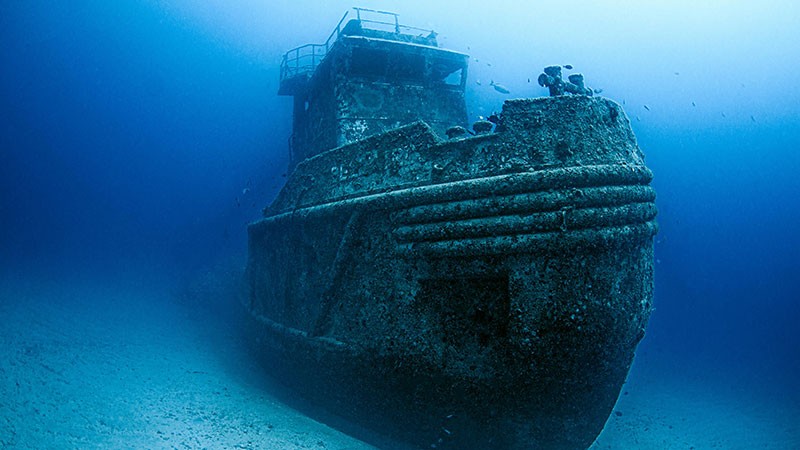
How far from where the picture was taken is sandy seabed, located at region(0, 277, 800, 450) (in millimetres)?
4218

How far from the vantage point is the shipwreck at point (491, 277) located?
11.1 feet

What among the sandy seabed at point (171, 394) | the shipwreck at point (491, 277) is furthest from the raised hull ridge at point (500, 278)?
the sandy seabed at point (171, 394)

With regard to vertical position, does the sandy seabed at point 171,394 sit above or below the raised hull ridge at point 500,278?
below

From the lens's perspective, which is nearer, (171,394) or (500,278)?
(500,278)

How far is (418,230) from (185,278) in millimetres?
16215

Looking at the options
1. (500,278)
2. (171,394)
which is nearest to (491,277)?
(500,278)

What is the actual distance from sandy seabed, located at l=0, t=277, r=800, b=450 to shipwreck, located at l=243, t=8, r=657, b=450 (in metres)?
1.05

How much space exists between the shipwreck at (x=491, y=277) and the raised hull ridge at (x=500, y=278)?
0.04ft

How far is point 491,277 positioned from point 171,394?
Answer: 4.55 metres

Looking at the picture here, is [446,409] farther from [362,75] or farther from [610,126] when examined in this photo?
[362,75]

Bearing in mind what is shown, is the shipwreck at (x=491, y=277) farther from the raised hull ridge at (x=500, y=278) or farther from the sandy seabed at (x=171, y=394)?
the sandy seabed at (x=171, y=394)

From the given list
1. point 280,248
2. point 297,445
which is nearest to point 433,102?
point 280,248

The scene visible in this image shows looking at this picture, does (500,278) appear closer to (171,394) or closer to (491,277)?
(491,277)

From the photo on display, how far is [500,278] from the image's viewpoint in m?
3.50
